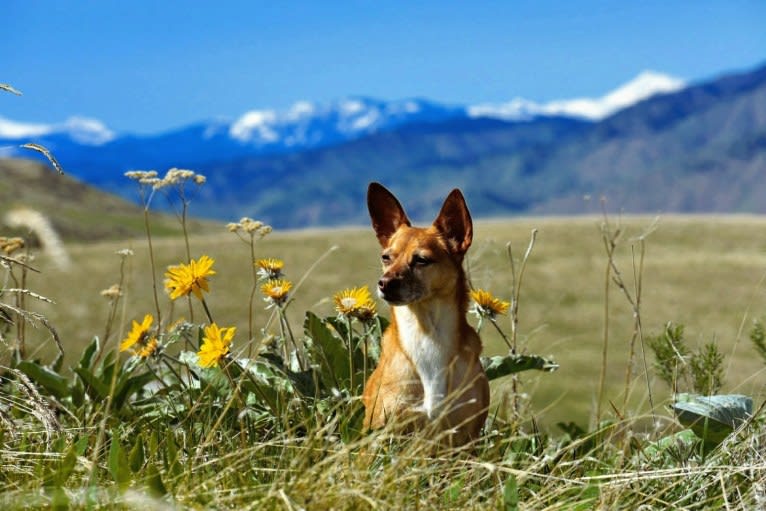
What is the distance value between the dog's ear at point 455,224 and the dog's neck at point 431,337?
28 cm

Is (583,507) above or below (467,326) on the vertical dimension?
below

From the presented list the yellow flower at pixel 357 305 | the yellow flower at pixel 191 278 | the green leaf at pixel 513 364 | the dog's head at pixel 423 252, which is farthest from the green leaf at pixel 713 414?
the yellow flower at pixel 191 278

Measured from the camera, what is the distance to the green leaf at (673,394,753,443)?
5.04 m

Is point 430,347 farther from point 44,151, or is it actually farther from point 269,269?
point 44,151

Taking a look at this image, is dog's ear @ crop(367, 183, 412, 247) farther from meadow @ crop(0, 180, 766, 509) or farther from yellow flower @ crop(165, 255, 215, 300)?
yellow flower @ crop(165, 255, 215, 300)

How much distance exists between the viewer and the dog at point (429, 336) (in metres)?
4.68

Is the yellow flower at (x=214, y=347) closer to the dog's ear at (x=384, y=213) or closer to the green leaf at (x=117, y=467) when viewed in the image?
the green leaf at (x=117, y=467)

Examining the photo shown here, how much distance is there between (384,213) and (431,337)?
0.72 meters

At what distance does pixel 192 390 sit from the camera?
17.9 feet

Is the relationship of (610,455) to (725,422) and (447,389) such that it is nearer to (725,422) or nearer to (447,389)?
(725,422)

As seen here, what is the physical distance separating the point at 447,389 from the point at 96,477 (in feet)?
5.29

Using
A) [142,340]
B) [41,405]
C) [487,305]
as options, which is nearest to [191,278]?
[142,340]

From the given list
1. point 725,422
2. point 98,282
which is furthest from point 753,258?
point 725,422

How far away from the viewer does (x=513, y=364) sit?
5.73 metres
